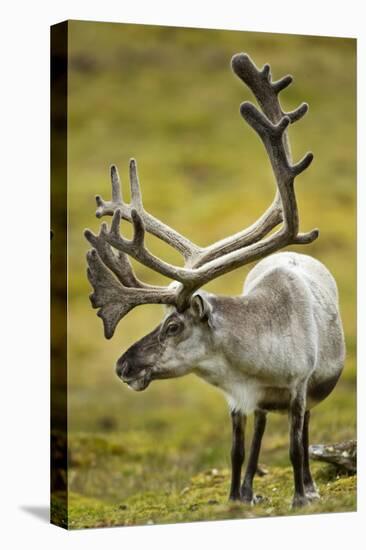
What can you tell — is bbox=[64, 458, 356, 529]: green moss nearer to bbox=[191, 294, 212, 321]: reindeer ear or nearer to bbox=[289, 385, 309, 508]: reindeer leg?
bbox=[289, 385, 309, 508]: reindeer leg

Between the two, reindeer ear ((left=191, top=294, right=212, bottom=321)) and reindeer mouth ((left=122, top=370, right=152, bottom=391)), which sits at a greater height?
reindeer ear ((left=191, top=294, right=212, bottom=321))

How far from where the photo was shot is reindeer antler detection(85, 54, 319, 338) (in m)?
11.1

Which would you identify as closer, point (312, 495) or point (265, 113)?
point (265, 113)

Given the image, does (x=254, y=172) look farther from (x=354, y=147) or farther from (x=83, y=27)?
(x=83, y=27)

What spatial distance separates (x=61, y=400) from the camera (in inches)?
456

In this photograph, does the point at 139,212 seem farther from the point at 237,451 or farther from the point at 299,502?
the point at 299,502

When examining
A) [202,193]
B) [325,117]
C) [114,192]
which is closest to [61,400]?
[114,192]

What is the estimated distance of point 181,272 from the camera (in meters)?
11.3

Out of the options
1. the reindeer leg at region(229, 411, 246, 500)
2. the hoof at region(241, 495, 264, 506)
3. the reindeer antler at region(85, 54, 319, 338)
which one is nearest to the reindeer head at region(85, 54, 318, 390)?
the reindeer antler at region(85, 54, 319, 338)

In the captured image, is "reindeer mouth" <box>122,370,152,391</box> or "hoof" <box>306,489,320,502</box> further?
"hoof" <box>306,489,320,502</box>

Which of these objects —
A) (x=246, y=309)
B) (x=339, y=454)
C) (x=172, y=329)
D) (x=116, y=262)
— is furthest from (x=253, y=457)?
(x=116, y=262)

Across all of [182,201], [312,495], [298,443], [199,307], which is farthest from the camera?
[182,201]

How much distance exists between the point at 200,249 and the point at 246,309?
55 cm

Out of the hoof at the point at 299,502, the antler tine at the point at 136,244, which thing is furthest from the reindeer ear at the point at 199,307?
the hoof at the point at 299,502
